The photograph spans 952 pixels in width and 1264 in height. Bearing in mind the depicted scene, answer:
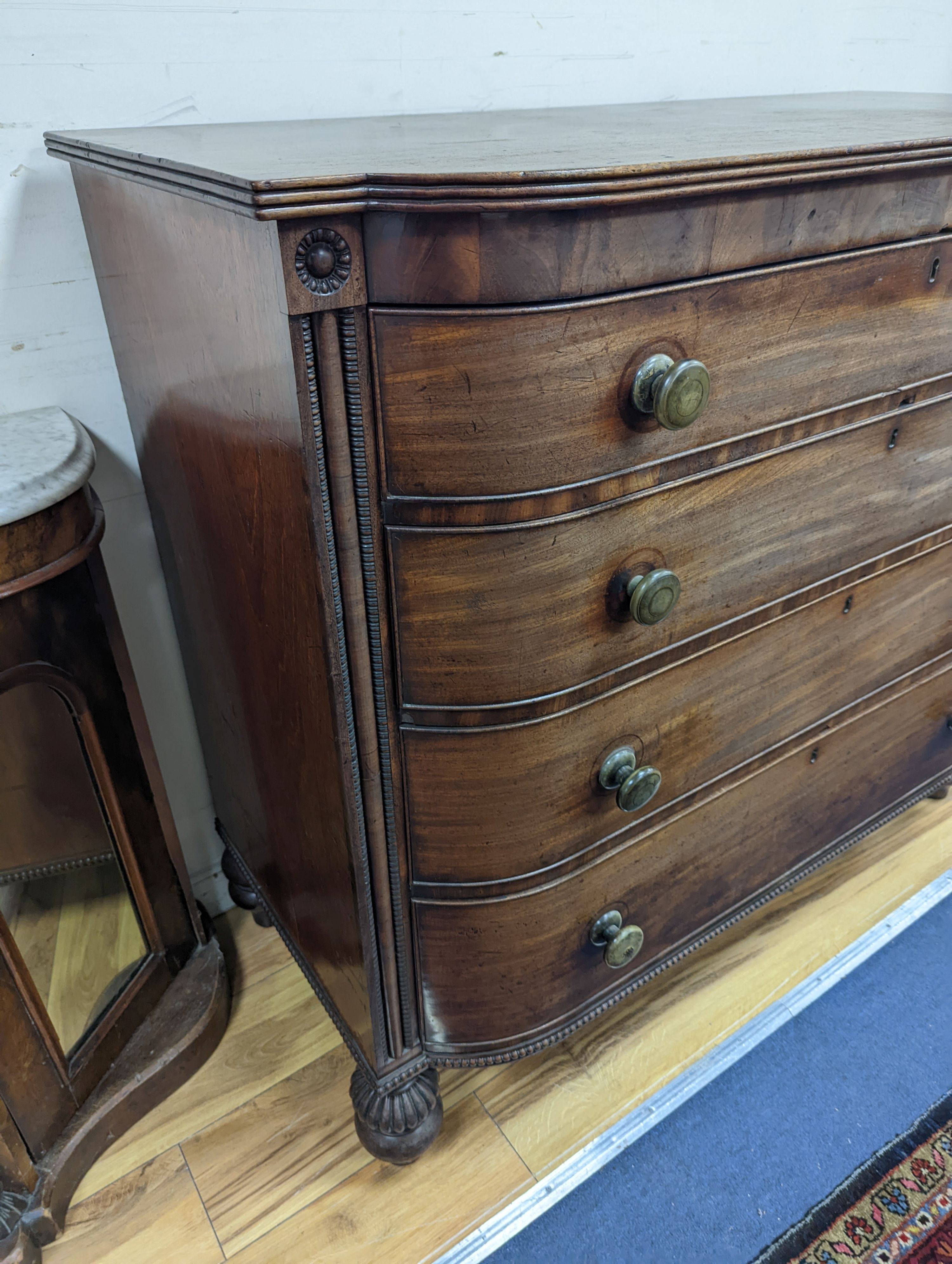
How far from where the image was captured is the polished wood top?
1.61 ft

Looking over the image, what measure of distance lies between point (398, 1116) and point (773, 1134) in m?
0.44

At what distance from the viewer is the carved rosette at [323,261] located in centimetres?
50

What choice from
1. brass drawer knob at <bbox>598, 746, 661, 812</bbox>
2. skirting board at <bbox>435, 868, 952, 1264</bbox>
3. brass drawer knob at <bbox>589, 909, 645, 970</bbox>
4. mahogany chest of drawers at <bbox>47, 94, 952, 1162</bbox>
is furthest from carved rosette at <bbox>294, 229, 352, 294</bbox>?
skirting board at <bbox>435, 868, 952, 1264</bbox>

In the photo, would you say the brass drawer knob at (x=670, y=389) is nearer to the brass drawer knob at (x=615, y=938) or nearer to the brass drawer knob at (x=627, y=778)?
the brass drawer knob at (x=627, y=778)

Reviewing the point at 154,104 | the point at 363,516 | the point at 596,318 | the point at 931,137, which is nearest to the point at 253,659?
the point at 363,516

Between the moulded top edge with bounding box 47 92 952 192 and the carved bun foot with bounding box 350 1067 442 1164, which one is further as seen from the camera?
the carved bun foot with bounding box 350 1067 442 1164

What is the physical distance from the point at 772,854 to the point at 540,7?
3.29 ft

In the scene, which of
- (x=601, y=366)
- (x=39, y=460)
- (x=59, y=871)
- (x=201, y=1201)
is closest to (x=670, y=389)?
(x=601, y=366)

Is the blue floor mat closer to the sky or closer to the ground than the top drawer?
closer to the ground

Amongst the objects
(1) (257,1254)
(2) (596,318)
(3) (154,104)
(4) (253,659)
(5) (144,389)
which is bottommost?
(1) (257,1254)

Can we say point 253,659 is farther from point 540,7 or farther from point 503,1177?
point 540,7

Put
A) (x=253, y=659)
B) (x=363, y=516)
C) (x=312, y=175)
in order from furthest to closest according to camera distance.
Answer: (x=253, y=659), (x=363, y=516), (x=312, y=175)

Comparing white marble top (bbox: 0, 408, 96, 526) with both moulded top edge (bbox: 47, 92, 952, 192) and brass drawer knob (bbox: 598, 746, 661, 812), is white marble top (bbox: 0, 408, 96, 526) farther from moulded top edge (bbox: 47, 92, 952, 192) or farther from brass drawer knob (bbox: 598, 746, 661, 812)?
brass drawer knob (bbox: 598, 746, 661, 812)

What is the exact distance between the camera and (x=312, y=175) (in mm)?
482
